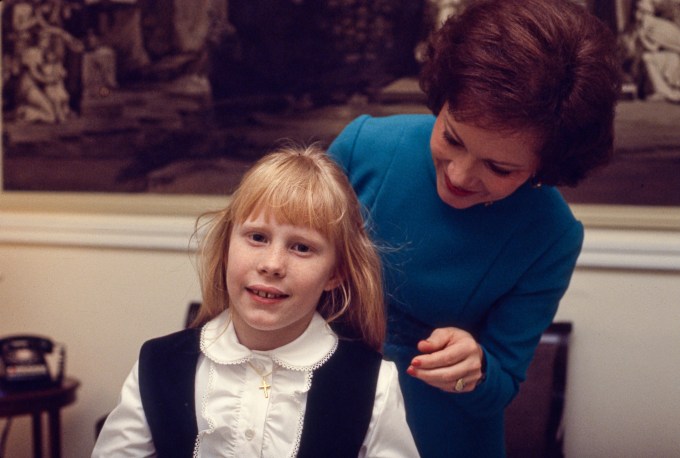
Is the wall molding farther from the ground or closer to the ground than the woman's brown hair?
closer to the ground

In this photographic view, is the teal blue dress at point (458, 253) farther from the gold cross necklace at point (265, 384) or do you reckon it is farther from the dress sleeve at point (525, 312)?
the gold cross necklace at point (265, 384)

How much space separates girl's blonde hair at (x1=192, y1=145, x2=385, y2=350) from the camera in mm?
1248

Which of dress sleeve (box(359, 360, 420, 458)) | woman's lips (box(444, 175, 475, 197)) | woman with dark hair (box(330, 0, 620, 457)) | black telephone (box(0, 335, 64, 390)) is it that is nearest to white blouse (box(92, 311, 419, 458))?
dress sleeve (box(359, 360, 420, 458))

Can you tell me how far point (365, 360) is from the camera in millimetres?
1315

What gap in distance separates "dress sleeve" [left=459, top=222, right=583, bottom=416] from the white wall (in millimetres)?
1079

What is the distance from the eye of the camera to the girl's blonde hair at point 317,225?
1248 millimetres

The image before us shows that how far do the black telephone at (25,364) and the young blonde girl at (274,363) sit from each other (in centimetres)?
146

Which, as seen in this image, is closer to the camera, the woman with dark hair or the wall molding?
the woman with dark hair

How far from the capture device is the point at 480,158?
1207mm

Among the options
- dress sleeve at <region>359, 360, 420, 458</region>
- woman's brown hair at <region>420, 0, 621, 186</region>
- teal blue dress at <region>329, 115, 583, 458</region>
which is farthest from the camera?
teal blue dress at <region>329, 115, 583, 458</region>

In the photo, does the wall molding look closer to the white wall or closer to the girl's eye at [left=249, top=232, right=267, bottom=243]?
the white wall

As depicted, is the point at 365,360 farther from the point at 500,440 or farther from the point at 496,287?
the point at 500,440

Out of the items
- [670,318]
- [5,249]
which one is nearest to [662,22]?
[670,318]

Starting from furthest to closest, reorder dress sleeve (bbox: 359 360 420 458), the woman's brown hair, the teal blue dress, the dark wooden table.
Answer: the dark wooden table, the teal blue dress, dress sleeve (bbox: 359 360 420 458), the woman's brown hair
